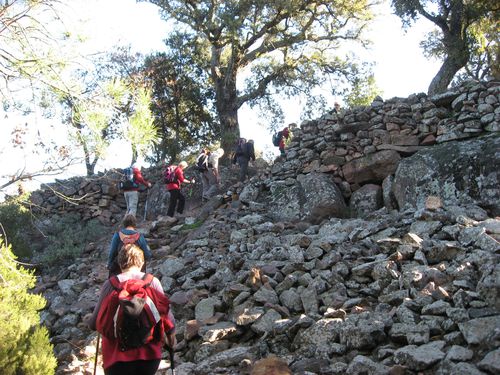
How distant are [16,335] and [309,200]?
281 inches

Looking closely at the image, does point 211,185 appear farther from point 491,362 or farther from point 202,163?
point 491,362

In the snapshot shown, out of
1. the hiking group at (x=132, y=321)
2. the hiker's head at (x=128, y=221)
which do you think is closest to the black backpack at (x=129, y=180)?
the hiker's head at (x=128, y=221)

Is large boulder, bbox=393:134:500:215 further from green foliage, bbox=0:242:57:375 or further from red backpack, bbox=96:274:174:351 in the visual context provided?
green foliage, bbox=0:242:57:375

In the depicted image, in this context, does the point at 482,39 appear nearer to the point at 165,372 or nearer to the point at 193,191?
the point at 193,191

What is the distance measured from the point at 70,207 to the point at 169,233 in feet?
16.7

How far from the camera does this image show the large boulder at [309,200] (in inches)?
416

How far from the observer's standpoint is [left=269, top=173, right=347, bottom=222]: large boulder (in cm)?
1056

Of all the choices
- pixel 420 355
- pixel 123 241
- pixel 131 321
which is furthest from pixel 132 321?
pixel 123 241

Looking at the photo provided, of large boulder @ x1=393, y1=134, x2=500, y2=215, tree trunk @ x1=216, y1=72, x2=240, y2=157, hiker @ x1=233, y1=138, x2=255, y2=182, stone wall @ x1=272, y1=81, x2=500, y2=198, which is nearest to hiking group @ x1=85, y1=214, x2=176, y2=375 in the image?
large boulder @ x1=393, y1=134, x2=500, y2=215

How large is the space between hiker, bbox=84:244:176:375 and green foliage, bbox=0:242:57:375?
1171mm

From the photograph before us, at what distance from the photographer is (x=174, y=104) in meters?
19.4

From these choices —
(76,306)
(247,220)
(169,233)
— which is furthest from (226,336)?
(169,233)

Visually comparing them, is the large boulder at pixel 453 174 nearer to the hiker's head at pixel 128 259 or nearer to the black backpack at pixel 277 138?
the black backpack at pixel 277 138

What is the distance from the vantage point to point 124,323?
3.48 meters
